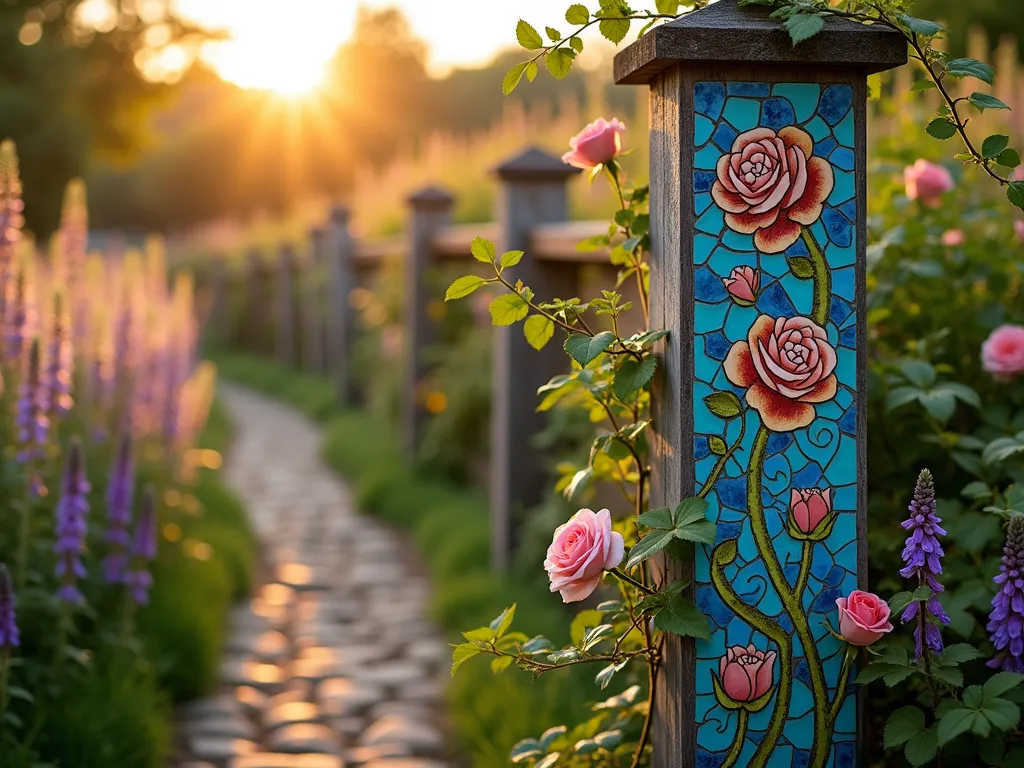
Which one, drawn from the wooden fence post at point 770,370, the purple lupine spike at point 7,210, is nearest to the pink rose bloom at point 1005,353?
the wooden fence post at point 770,370

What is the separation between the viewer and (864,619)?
5.57 ft

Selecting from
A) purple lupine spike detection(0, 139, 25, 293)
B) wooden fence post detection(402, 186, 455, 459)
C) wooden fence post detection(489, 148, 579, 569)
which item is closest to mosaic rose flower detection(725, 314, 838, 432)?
purple lupine spike detection(0, 139, 25, 293)

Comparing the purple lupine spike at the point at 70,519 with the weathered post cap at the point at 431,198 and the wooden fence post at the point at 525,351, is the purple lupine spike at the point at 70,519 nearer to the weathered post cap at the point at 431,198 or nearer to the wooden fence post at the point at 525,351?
the wooden fence post at the point at 525,351

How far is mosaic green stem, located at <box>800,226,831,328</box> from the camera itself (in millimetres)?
1754

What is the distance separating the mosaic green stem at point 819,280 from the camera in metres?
1.75

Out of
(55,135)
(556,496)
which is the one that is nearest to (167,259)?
(55,135)

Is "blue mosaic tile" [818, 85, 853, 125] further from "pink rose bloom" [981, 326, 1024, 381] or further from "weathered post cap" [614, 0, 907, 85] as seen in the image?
"pink rose bloom" [981, 326, 1024, 381]

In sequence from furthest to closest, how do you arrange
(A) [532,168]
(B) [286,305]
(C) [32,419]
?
1. (B) [286,305]
2. (A) [532,168]
3. (C) [32,419]

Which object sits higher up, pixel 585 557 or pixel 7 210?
pixel 7 210

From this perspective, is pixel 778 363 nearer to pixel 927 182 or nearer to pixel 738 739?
pixel 738 739

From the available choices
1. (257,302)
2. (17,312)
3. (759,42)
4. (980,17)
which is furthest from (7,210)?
(980,17)

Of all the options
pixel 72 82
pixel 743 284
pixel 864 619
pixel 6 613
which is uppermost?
pixel 72 82

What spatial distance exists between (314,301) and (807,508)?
1026 centimetres

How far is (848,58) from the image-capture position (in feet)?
5.59
